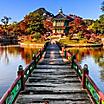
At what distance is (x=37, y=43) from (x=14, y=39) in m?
21.3

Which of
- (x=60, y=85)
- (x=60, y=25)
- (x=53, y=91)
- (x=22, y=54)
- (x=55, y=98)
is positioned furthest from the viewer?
(x=60, y=25)

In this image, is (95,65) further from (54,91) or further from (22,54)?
(54,91)

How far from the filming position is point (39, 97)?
10.5 meters

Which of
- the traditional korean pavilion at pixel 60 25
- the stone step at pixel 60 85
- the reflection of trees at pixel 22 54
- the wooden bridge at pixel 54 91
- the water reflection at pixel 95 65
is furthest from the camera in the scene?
the traditional korean pavilion at pixel 60 25

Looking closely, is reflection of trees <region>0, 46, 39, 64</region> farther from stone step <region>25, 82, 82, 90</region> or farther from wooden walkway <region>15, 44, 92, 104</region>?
stone step <region>25, 82, 82, 90</region>

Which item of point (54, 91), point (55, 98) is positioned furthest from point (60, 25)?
point (55, 98)

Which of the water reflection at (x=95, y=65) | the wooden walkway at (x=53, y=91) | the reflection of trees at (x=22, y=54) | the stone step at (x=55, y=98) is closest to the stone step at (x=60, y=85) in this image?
the wooden walkway at (x=53, y=91)

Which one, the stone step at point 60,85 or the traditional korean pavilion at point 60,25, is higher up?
the traditional korean pavilion at point 60,25

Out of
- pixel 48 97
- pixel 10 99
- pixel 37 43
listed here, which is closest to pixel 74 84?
pixel 48 97

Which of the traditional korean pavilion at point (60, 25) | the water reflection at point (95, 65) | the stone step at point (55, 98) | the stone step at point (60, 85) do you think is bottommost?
the water reflection at point (95, 65)

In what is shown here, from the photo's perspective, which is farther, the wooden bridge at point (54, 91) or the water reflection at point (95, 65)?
the water reflection at point (95, 65)

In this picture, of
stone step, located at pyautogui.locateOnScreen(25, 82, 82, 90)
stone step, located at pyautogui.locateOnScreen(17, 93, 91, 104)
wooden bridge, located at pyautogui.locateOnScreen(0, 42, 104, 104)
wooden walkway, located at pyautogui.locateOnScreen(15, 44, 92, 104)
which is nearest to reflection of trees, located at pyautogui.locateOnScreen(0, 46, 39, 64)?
wooden walkway, located at pyautogui.locateOnScreen(15, 44, 92, 104)

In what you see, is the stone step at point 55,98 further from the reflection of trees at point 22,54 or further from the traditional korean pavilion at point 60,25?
the traditional korean pavilion at point 60,25

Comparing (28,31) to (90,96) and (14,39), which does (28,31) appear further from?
(90,96)
